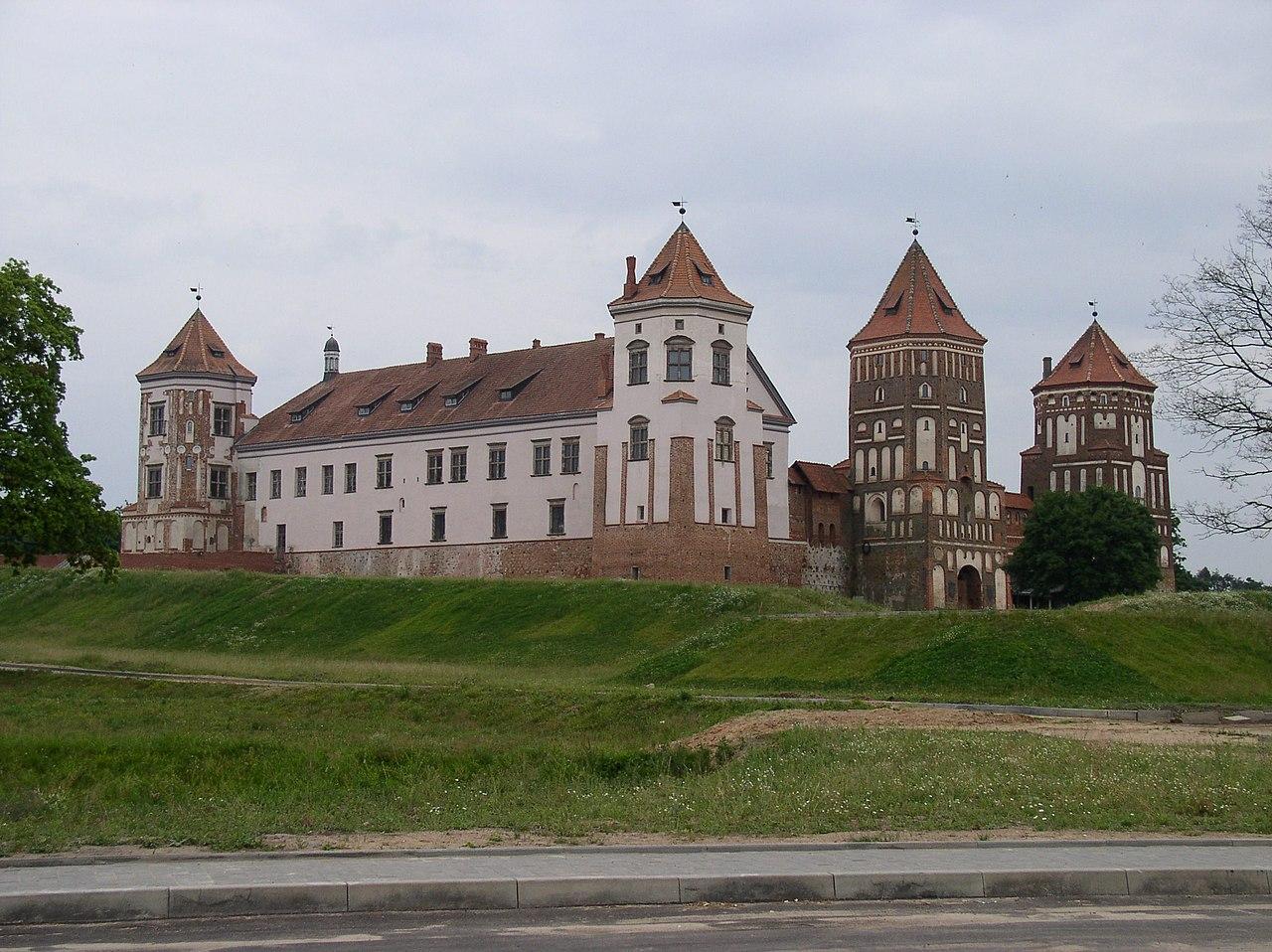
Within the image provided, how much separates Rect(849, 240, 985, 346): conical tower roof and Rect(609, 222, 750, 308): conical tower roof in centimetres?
2217

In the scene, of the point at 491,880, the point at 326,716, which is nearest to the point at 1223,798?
the point at 491,880

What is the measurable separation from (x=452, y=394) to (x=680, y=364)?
16.6m

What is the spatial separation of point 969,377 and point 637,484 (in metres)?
29.6

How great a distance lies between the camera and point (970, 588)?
97.4 meters

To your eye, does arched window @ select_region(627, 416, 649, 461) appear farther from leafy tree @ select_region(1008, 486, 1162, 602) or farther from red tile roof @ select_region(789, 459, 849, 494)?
leafy tree @ select_region(1008, 486, 1162, 602)

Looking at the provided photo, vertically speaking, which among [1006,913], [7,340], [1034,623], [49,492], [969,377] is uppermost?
[969,377]

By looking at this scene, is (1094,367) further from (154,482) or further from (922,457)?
(154,482)

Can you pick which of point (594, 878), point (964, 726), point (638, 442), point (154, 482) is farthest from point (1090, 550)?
point (594, 878)

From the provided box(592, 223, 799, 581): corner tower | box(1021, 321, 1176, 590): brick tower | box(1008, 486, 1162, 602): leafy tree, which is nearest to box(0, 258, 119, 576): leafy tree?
box(592, 223, 799, 581): corner tower

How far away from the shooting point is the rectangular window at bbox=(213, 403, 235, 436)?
93.8m

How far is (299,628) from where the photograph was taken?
229 feet

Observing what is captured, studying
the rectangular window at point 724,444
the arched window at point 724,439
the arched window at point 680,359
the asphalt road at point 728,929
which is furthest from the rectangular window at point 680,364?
the asphalt road at point 728,929

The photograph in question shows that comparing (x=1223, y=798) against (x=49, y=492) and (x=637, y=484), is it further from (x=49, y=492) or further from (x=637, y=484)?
(x=637, y=484)

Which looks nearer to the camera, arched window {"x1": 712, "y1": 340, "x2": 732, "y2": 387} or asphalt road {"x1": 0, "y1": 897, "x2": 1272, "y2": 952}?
asphalt road {"x1": 0, "y1": 897, "x2": 1272, "y2": 952}
